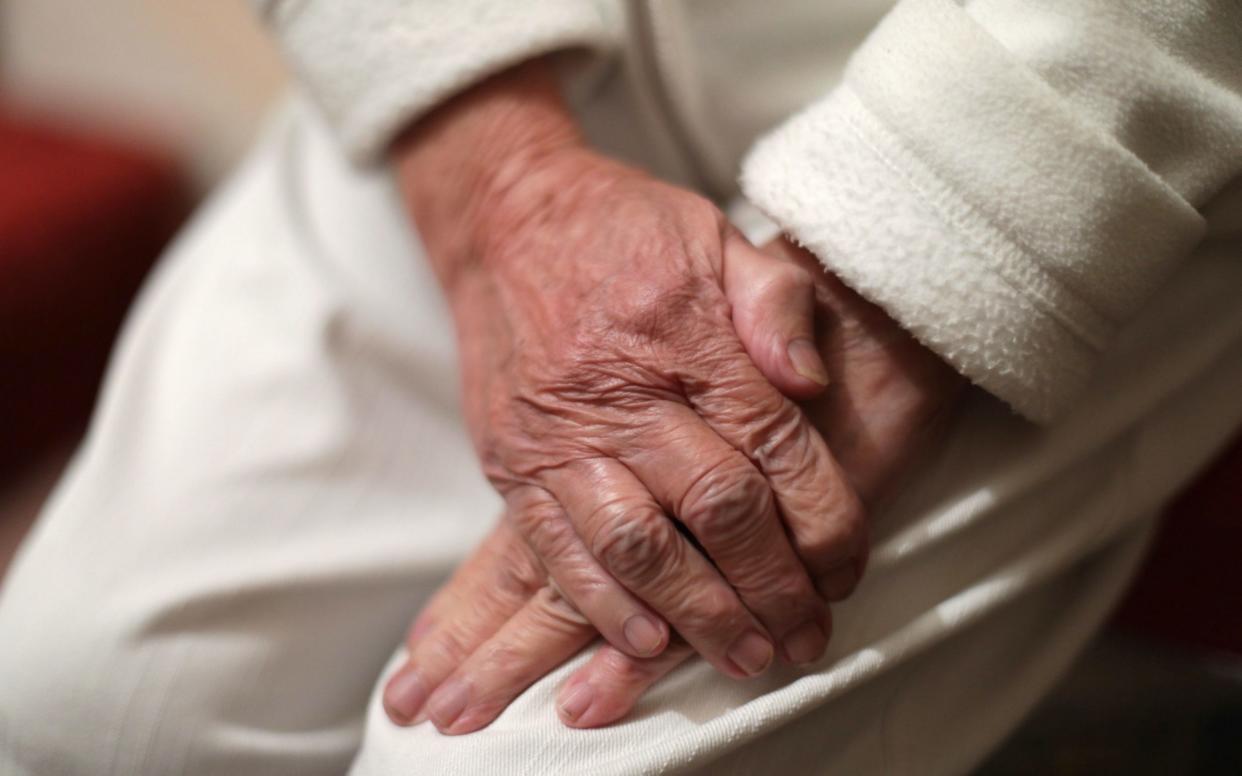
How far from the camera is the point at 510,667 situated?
44 cm

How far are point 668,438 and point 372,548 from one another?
0.25 m

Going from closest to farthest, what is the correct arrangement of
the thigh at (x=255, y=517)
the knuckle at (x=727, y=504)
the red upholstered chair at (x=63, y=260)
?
the knuckle at (x=727, y=504)
the thigh at (x=255, y=517)
the red upholstered chair at (x=63, y=260)

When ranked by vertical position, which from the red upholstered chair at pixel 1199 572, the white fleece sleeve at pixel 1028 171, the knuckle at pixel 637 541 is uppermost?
the white fleece sleeve at pixel 1028 171

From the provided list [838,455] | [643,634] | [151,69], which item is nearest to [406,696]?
[643,634]

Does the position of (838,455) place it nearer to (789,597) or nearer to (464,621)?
(789,597)

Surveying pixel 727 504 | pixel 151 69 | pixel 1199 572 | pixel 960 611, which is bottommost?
pixel 1199 572

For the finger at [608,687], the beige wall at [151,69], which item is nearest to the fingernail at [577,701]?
the finger at [608,687]

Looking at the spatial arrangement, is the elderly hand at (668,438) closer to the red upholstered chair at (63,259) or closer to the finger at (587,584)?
the finger at (587,584)

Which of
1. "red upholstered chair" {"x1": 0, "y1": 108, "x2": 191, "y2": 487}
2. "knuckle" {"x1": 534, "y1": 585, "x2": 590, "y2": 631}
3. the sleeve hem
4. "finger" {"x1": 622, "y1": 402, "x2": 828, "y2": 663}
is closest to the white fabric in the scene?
the sleeve hem

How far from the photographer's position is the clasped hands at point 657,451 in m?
0.40

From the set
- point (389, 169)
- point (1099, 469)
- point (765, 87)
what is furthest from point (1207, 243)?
point (389, 169)

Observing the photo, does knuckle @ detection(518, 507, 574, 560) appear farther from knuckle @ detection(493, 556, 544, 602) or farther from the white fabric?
the white fabric

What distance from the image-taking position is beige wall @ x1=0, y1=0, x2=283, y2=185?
1.46 meters

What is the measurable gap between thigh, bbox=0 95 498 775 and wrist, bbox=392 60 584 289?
0.07 meters
